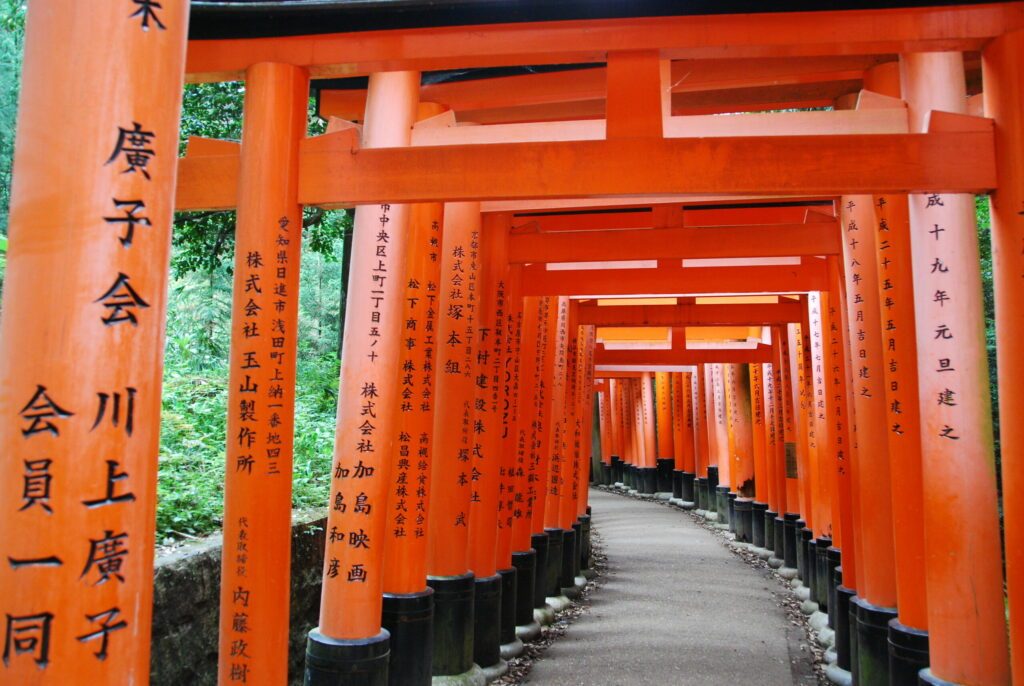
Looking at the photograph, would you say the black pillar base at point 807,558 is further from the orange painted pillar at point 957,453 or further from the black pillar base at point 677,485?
the black pillar base at point 677,485

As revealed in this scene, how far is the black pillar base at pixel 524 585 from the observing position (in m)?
9.16

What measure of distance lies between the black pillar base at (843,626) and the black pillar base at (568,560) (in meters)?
4.70

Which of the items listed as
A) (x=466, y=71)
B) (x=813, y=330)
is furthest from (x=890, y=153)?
(x=813, y=330)

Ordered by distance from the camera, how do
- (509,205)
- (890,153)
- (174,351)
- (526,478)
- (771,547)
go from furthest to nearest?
(771,547) < (174,351) < (526,478) < (509,205) < (890,153)

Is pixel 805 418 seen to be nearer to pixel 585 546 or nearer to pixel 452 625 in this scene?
pixel 585 546

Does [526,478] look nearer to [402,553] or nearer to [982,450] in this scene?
[402,553]

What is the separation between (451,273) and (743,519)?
1226 cm

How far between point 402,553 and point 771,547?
36.5ft

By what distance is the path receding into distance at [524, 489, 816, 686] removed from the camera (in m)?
7.56

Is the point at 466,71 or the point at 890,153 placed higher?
the point at 466,71

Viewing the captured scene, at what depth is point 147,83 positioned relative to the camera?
2.29m

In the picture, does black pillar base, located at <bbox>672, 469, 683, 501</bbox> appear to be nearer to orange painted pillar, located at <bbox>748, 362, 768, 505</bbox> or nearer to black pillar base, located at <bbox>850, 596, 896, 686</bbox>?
orange painted pillar, located at <bbox>748, 362, 768, 505</bbox>

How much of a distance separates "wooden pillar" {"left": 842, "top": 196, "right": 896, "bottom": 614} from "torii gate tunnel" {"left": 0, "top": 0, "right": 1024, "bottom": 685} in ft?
0.09

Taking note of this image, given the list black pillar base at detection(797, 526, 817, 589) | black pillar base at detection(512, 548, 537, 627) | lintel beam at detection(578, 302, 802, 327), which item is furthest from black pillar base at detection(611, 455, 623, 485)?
black pillar base at detection(512, 548, 537, 627)
